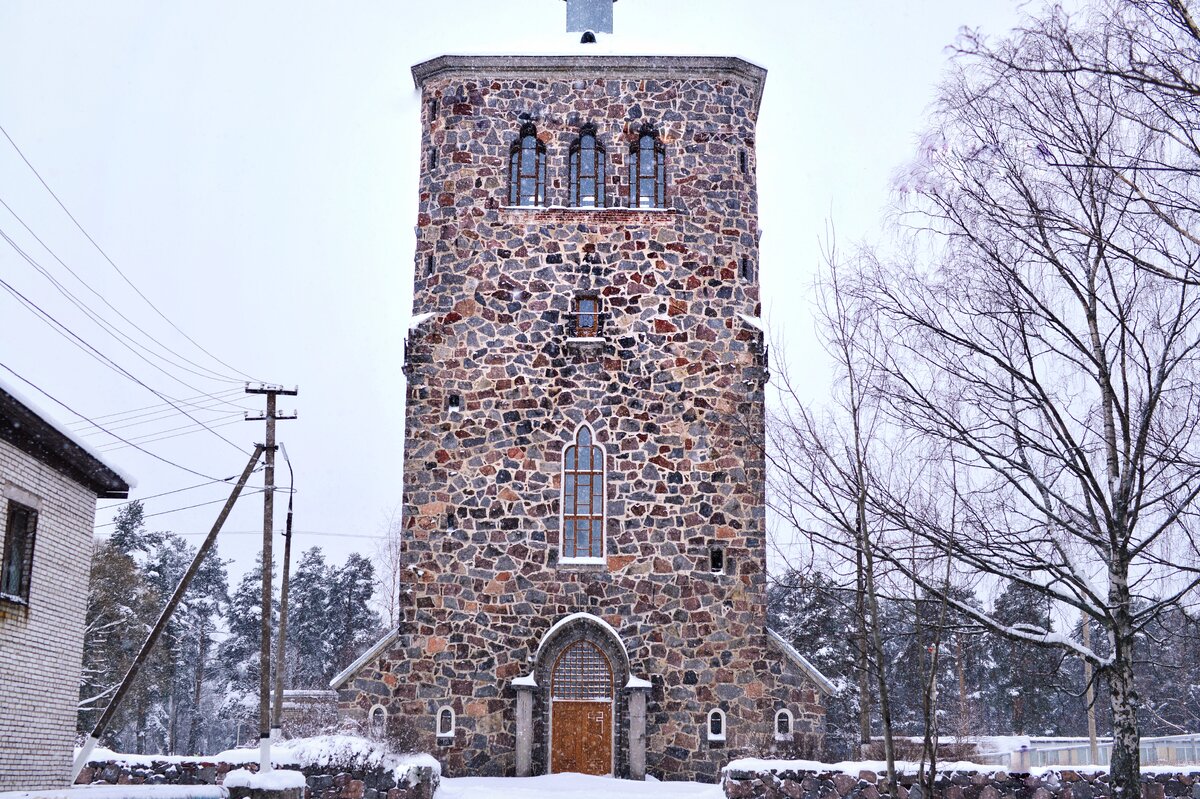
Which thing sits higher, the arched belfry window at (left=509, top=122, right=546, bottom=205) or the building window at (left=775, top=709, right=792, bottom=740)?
the arched belfry window at (left=509, top=122, right=546, bottom=205)

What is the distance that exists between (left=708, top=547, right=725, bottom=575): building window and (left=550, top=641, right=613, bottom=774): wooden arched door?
113 inches

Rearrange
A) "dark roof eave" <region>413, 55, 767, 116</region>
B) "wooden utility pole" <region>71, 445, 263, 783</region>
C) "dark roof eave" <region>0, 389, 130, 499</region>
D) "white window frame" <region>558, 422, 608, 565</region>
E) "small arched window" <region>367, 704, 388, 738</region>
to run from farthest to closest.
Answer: "dark roof eave" <region>413, 55, 767, 116</region> < "white window frame" <region>558, 422, 608, 565</region> < "small arched window" <region>367, 704, 388, 738</region> < "wooden utility pole" <region>71, 445, 263, 783</region> < "dark roof eave" <region>0, 389, 130, 499</region>

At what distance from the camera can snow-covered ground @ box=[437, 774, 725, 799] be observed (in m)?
21.7

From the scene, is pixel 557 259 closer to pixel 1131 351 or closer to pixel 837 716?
pixel 1131 351

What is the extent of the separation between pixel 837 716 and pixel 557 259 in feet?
90.1

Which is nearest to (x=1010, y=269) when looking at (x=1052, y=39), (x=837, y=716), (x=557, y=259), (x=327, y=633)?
(x=1052, y=39)

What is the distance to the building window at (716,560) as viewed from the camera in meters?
25.6

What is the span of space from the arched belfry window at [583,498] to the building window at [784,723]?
188 inches

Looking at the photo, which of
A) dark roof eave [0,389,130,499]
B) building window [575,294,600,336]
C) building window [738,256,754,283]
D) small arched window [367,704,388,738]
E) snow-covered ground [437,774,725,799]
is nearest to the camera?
dark roof eave [0,389,130,499]

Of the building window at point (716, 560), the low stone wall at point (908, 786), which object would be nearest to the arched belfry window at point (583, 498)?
the building window at point (716, 560)

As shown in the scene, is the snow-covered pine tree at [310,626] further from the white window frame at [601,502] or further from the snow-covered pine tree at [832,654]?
the white window frame at [601,502]

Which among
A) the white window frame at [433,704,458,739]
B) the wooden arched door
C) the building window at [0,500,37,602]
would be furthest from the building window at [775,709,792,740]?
the building window at [0,500,37,602]

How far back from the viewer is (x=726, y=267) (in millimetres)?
27047

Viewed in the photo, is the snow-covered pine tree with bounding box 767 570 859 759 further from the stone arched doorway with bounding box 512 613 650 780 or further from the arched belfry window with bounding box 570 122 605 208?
the arched belfry window with bounding box 570 122 605 208
